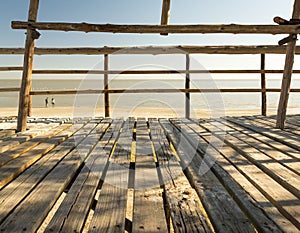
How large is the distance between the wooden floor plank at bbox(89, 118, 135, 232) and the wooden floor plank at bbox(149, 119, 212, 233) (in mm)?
226

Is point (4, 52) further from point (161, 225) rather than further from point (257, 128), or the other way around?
point (161, 225)

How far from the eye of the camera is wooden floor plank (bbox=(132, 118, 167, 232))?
1.15m

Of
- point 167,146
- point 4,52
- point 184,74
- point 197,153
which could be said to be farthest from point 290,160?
point 4,52

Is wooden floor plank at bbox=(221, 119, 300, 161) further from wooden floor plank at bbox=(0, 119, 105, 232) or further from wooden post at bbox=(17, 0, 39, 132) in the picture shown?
→ wooden post at bbox=(17, 0, 39, 132)

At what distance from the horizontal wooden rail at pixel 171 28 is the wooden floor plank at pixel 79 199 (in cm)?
202

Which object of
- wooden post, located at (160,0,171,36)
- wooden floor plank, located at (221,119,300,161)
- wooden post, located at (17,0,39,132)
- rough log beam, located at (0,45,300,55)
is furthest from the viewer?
rough log beam, located at (0,45,300,55)

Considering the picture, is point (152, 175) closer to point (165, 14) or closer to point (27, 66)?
point (27, 66)

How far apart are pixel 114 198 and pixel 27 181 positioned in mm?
592

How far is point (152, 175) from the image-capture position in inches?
70.2

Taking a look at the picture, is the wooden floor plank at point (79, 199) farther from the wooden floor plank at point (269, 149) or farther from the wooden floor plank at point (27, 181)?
the wooden floor plank at point (269, 149)

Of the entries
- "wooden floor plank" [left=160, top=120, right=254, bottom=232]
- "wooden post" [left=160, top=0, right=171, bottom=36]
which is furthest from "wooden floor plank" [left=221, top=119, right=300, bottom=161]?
"wooden post" [left=160, top=0, right=171, bottom=36]

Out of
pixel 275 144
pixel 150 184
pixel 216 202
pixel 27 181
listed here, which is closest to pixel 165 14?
pixel 275 144

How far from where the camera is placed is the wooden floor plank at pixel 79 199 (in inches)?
44.4

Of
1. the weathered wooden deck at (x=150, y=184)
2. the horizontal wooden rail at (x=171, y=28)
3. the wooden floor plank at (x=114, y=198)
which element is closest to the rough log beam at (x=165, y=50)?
the horizontal wooden rail at (x=171, y=28)
